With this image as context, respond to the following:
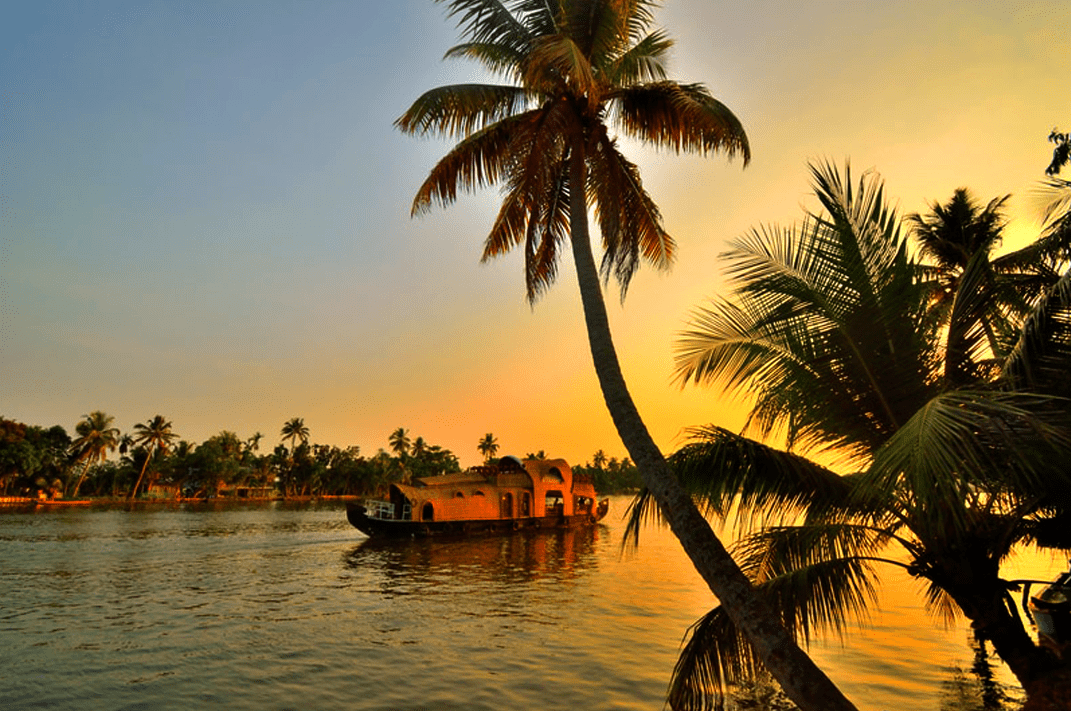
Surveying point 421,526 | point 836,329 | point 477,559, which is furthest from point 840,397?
point 421,526

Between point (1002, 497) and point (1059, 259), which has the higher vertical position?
point (1059, 259)

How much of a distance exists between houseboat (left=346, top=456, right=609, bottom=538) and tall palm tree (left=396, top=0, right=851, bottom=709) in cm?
2731

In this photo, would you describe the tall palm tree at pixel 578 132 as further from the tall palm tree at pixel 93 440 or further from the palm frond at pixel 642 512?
the tall palm tree at pixel 93 440

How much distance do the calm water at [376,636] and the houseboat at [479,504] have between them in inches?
221

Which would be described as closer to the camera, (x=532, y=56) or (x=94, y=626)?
(x=532, y=56)

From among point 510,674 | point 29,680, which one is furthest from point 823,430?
point 29,680

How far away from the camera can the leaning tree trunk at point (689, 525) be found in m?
4.70

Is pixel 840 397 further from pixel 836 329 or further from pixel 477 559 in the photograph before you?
pixel 477 559

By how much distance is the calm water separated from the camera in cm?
1032

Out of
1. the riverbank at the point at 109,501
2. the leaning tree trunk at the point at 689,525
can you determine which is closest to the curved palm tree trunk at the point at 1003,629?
the leaning tree trunk at the point at 689,525

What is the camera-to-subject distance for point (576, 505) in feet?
149

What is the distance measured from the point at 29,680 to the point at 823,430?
45.8ft

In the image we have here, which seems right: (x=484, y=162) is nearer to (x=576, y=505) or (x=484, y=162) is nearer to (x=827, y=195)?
(x=827, y=195)

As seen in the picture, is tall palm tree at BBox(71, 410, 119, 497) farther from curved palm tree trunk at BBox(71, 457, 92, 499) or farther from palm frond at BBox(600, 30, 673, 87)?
palm frond at BBox(600, 30, 673, 87)
